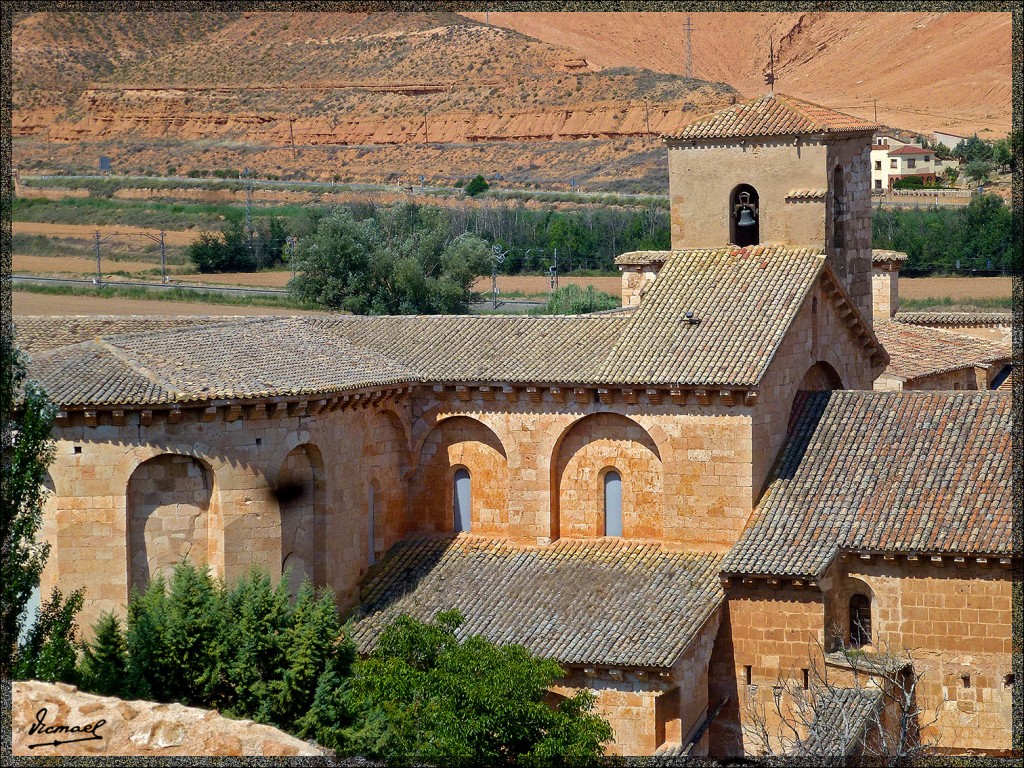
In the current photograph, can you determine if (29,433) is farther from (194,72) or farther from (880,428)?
(194,72)

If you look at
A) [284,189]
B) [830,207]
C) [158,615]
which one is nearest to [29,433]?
[158,615]

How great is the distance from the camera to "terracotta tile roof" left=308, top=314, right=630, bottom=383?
3059 centimetres

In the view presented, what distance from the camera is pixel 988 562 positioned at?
1053 inches

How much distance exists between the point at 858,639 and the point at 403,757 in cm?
834

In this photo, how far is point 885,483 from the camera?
28453 millimetres

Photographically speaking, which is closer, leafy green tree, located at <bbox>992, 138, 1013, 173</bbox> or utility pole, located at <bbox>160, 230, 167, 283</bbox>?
utility pole, located at <bbox>160, 230, 167, 283</bbox>

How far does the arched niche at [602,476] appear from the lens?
30.2m

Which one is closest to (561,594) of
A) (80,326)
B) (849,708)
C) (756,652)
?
(756,652)

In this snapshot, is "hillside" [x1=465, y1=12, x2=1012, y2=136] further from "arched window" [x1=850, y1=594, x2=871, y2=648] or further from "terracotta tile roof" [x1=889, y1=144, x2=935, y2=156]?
"arched window" [x1=850, y1=594, x2=871, y2=648]

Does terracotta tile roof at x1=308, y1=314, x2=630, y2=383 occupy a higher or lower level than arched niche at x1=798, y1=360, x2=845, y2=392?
higher

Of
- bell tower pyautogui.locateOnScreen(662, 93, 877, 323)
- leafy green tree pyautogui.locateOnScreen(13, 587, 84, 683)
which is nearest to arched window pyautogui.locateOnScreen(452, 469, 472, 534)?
bell tower pyautogui.locateOnScreen(662, 93, 877, 323)

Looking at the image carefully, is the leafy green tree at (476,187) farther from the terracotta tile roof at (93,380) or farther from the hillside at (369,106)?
the terracotta tile roof at (93,380)

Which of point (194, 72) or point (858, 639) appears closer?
point (858, 639)

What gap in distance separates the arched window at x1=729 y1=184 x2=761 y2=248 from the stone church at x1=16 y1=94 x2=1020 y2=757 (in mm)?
64
